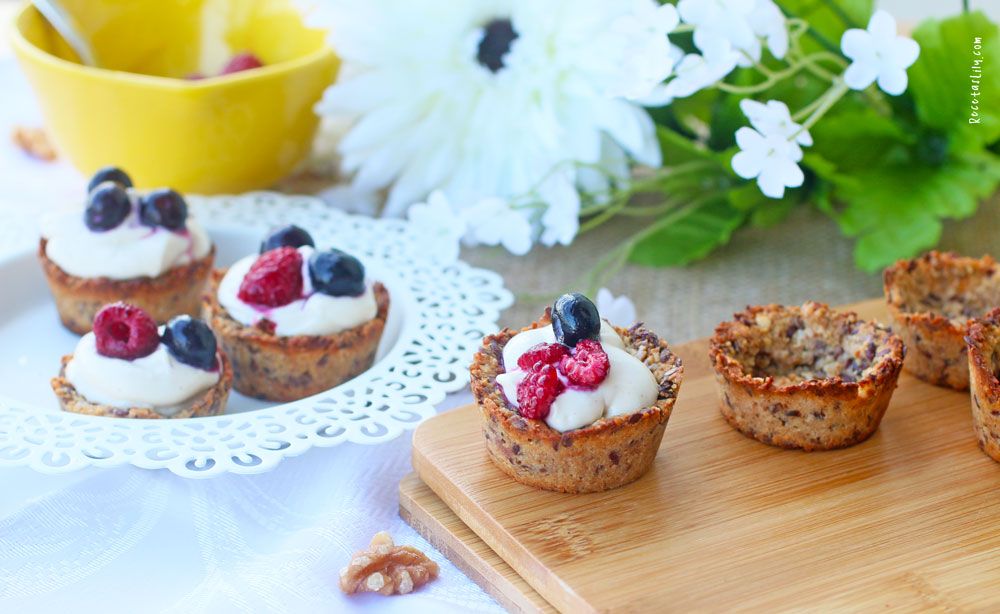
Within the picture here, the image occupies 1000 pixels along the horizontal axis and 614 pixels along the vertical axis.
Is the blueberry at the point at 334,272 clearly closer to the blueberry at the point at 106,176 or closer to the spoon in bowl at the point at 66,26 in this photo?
the blueberry at the point at 106,176

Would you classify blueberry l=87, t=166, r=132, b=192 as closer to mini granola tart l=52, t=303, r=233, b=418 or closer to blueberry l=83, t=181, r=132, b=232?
blueberry l=83, t=181, r=132, b=232

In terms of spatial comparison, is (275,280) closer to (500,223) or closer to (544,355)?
(500,223)

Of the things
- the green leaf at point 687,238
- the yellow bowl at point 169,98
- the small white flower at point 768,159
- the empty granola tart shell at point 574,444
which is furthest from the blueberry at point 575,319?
the yellow bowl at point 169,98

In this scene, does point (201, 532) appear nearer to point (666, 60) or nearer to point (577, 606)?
point (577, 606)

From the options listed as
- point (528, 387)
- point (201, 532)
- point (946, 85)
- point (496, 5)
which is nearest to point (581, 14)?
point (496, 5)

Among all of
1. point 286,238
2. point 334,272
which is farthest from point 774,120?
point 286,238
